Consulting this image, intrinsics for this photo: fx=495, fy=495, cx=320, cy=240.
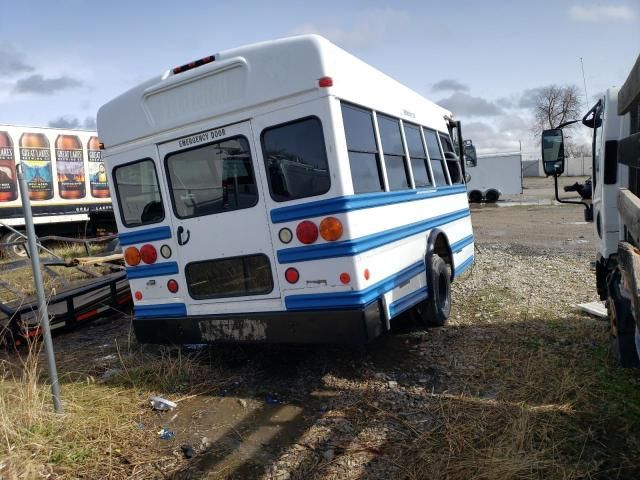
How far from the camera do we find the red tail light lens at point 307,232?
3717mm

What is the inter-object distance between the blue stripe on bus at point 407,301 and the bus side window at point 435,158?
1629 millimetres

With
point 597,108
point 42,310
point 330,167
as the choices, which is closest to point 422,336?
point 330,167

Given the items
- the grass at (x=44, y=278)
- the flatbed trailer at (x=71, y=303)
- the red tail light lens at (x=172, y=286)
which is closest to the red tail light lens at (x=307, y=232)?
the red tail light lens at (x=172, y=286)

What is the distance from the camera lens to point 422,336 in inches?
206

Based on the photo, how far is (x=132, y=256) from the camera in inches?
185

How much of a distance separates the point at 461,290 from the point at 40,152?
12711 mm

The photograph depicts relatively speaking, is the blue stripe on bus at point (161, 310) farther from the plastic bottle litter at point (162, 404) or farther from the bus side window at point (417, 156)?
the bus side window at point (417, 156)

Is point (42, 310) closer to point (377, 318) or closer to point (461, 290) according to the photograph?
point (377, 318)

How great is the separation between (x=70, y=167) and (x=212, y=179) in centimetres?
1260

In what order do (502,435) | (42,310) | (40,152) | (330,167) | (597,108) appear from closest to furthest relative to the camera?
1. (502,435)
2. (42,310)
3. (330,167)
4. (597,108)
5. (40,152)

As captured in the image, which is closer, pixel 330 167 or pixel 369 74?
pixel 330 167

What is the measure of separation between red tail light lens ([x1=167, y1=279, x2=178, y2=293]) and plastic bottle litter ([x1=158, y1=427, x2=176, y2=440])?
1.28 metres

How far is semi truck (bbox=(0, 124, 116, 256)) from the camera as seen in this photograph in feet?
44.9

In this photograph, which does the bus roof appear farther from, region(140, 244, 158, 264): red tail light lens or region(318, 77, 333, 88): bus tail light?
region(140, 244, 158, 264): red tail light lens
